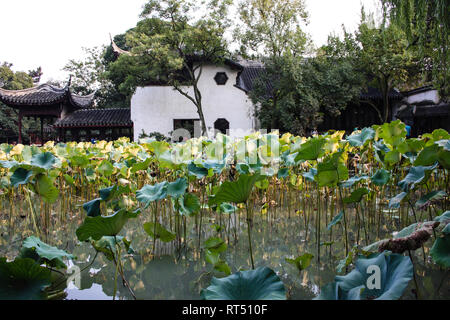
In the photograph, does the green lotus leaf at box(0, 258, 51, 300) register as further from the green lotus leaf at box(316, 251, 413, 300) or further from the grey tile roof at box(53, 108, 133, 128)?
the grey tile roof at box(53, 108, 133, 128)

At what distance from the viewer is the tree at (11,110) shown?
17219mm

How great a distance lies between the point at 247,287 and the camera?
84 cm

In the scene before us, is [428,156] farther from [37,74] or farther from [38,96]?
[37,74]

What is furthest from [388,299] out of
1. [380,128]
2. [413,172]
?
[380,128]

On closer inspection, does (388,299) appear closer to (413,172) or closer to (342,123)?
(413,172)

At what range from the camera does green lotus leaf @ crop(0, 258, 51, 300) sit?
3.26 ft

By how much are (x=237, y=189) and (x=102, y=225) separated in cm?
48

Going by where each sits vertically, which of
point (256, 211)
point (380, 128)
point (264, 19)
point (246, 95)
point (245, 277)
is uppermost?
point (264, 19)

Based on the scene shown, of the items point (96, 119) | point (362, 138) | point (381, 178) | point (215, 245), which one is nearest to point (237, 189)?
point (215, 245)

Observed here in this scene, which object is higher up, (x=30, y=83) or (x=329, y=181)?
(x=30, y=83)

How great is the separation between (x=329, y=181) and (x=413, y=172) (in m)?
0.44

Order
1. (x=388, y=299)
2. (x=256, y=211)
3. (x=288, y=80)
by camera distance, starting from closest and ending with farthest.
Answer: (x=388, y=299) < (x=256, y=211) < (x=288, y=80)

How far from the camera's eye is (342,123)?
13492 millimetres
